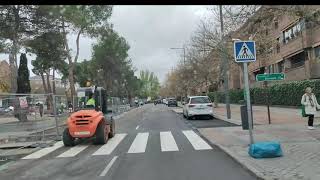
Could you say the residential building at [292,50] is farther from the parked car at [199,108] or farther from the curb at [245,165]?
the curb at [245,165]

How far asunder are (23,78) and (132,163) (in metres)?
34.7

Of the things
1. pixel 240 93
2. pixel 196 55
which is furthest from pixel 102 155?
pixel 240 93

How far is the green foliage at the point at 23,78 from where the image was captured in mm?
43031

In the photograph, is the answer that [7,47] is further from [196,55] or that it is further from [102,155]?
[196,55]

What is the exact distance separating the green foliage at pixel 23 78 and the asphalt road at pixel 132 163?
25416 millimetres

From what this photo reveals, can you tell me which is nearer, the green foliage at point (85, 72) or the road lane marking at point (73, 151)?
the road lane marking at point (73, 151)

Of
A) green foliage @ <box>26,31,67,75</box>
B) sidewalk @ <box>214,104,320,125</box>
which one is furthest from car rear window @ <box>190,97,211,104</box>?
green foliage @ <box>26,31,67,75</box>

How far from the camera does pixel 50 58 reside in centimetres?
3369

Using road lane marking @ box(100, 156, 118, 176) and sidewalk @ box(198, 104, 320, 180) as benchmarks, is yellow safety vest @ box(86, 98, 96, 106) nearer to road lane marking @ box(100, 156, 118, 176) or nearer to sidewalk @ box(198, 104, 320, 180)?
sidewalk @ box(198, 104, 320, 180)

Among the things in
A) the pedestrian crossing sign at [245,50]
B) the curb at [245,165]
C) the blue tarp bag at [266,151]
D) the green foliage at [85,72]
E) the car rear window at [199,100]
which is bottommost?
the curb at [245,165]

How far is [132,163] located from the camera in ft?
43.0

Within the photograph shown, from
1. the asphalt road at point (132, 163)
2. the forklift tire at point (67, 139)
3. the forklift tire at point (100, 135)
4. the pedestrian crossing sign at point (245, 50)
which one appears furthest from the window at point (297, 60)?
the pedestrian crossing sign at point (245, 50)

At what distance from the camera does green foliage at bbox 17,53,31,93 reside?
43.0 meters
